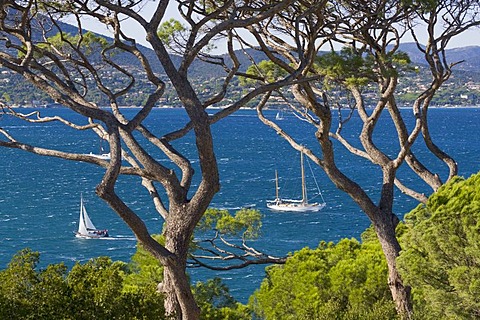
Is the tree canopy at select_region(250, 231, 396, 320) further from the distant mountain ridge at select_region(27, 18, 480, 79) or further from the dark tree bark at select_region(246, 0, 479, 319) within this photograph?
the distant mountain ridge at select_region(27, 18, 480, 79)

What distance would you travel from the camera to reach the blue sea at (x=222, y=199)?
96.9 ft

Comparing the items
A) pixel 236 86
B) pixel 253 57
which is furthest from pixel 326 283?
pixel 236 86

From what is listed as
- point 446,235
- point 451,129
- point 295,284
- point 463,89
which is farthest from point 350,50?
point 463,89

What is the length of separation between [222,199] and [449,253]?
32507 millimetres

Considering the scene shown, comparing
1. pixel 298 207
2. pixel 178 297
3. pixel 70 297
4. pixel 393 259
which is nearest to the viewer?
pixel 70 297

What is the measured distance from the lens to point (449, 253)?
647 cm

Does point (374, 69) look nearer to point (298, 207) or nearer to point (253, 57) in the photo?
point (253, 57)

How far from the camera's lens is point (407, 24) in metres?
8.54

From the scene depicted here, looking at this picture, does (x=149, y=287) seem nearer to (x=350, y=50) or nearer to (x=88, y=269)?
(x=88, y=269)

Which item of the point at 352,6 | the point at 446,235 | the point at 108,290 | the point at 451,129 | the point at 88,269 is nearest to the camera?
the point at 108,290

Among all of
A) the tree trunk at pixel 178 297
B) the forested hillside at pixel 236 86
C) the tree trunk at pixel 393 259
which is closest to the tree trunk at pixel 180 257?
the tree trunk at pixel 178 297

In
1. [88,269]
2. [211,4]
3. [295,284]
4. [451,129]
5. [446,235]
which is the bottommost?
[451,129]

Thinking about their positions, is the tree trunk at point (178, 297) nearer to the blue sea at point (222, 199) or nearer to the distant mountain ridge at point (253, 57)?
the distant mountain ridge at point (253, 57)

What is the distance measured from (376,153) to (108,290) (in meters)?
3.99
